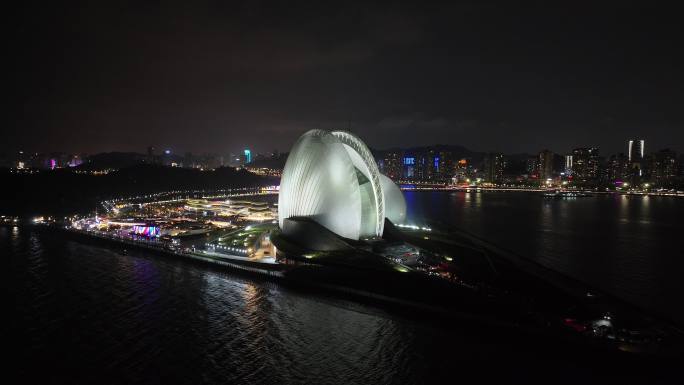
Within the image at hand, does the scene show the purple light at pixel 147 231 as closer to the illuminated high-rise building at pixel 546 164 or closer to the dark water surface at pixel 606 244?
the dark water surface at pixel 606 244

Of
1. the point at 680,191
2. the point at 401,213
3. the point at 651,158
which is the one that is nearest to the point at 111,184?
the point at 401,213

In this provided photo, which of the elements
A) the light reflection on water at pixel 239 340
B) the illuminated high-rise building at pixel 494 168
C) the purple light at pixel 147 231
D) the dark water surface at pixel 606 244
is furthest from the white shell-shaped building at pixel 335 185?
the illuminated high-rise building at pixel 494 168

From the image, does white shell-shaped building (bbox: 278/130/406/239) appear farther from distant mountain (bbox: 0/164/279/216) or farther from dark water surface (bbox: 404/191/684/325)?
distant mountain (bbox: 0/164/279/216)

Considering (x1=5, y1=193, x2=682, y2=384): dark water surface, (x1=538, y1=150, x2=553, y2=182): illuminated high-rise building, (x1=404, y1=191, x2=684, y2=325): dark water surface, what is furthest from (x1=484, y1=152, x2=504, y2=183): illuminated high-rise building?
(x1=5, y1=193, x2=682, y2=384): dark water surface

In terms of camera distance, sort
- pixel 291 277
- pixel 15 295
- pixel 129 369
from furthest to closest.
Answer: pixel 291 277
pixel 15 295
pixel 129 369

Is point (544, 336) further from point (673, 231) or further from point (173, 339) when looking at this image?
point (673, 231)

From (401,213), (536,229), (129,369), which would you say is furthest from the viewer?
(536,229)

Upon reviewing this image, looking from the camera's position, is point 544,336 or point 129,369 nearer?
point 129,369
